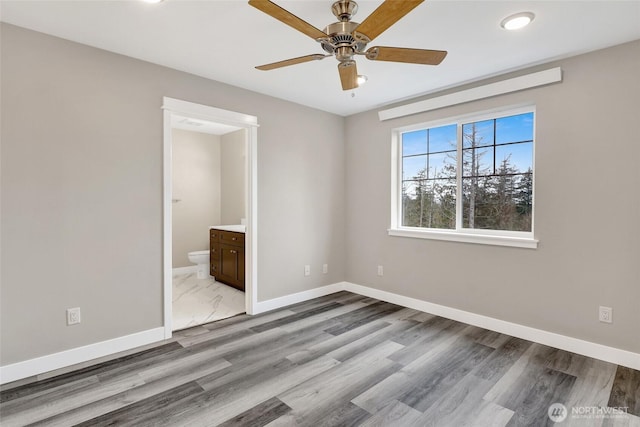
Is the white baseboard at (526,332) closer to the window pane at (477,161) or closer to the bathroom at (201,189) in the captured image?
the window pane at (477,161)

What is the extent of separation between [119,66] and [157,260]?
5.44 ft

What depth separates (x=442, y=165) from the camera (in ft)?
12.2

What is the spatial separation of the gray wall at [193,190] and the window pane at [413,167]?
3702mm

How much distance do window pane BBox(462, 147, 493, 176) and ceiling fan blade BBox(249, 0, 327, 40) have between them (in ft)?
7.58

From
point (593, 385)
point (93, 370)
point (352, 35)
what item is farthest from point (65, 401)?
point (593, 385)

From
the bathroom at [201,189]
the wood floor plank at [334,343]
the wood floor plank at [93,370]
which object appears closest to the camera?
the wood floor plank at [93,370]

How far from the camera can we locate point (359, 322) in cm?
338

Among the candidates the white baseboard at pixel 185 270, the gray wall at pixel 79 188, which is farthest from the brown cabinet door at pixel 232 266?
the gray wall at pixel 79 188

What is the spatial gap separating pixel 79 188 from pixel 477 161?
3.64 m

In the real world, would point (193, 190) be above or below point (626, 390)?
above

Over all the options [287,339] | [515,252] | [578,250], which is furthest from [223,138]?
[578,250]

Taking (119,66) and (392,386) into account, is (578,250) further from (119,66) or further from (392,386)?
(119,66)

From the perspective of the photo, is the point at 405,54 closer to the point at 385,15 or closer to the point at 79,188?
the point at 385,15

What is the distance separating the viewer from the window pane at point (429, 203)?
3.64m
